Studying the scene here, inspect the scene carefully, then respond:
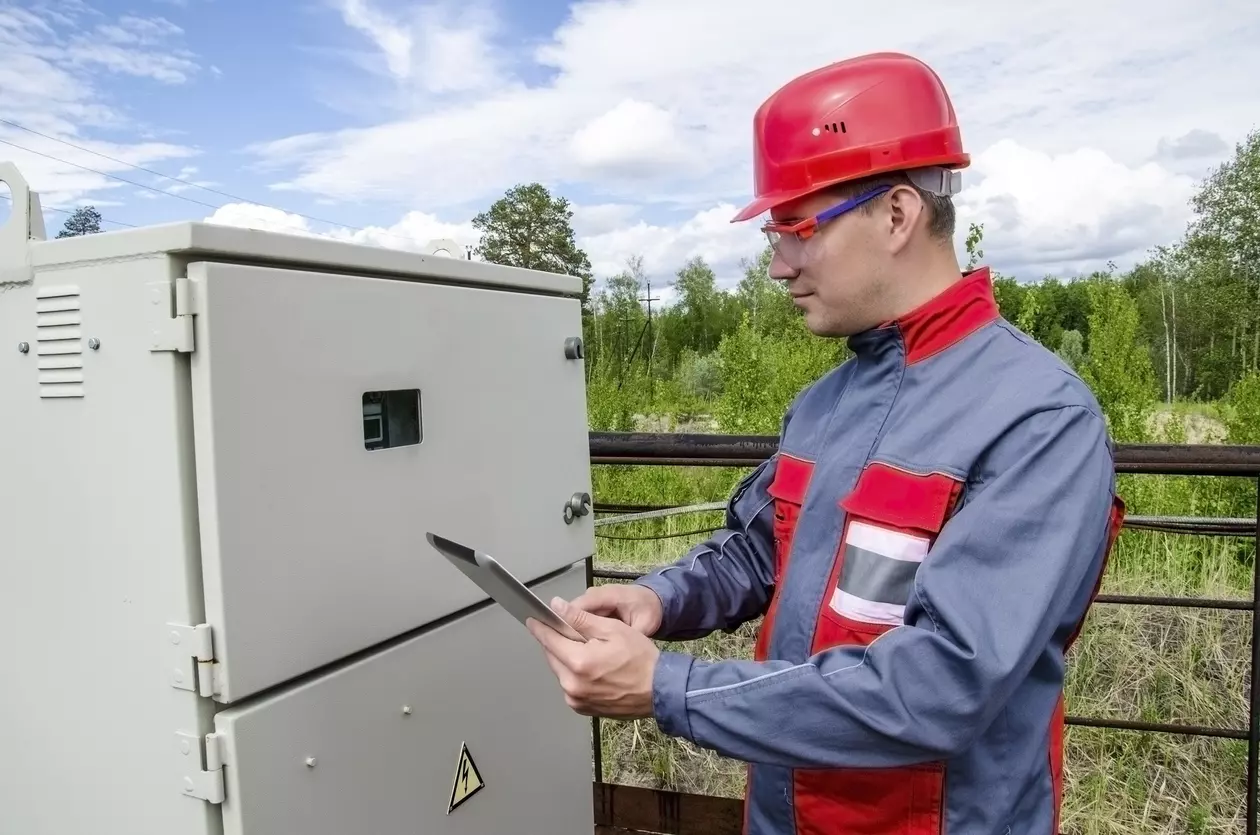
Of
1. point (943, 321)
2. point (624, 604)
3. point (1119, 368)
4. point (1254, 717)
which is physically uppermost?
point (1119, 368)

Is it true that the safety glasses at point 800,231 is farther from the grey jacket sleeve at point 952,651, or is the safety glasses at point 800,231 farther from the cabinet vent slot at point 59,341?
the cabinet vent slot at point 59,341

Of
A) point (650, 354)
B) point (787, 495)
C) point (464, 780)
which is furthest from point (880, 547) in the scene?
point (650, 354)

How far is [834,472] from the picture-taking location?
4.07 feet

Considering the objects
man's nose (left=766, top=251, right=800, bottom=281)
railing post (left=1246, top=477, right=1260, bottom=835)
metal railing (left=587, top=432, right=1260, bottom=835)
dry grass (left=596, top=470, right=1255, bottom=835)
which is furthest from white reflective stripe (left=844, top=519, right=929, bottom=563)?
dry grass (left=596, top=470, right=1255, bottom=835)

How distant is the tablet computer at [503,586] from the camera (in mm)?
1021

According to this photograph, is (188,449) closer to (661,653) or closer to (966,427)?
(661,653)

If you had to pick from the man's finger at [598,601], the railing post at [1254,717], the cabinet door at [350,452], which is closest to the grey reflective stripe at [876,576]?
the man's finger at [598,601]

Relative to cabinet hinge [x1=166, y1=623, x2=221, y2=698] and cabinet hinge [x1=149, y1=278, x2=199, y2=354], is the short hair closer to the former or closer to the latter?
cabinet hinge [x1=149, y1=278, x2=199, y2=354]

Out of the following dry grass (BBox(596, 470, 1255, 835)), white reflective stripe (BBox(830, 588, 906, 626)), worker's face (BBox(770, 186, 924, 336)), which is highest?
worker's face (BBox(770, 186, 924, 336))

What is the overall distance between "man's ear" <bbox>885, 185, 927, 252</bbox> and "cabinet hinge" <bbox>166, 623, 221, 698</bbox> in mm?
1045

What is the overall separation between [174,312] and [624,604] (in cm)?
79

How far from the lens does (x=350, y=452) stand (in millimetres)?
1264

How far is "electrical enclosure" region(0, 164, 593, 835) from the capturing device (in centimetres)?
109

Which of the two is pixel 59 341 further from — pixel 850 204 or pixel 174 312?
pixel 850 204
